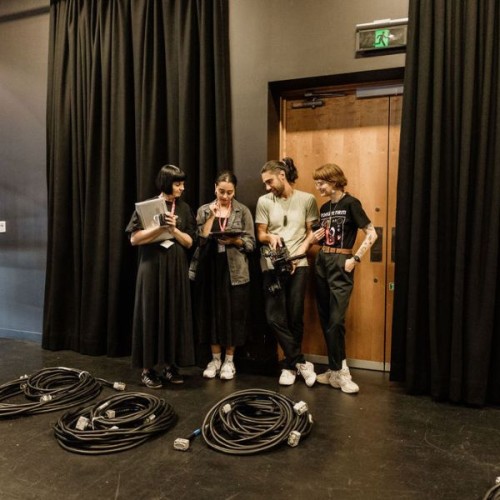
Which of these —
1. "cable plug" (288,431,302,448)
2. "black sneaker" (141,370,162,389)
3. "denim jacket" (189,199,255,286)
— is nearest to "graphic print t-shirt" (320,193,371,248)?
"denim jacket" (189,199,255,286)

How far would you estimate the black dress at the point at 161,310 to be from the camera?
278cm

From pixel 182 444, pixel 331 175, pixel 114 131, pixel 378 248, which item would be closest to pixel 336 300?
pixel 378 248

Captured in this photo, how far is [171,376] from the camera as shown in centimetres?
294

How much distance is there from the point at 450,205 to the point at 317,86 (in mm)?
1318

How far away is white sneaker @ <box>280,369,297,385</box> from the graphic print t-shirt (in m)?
0.90

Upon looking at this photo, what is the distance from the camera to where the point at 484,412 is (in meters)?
2.52

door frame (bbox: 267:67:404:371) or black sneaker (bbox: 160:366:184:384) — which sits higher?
door frame (bbox: 267:67:404:371)

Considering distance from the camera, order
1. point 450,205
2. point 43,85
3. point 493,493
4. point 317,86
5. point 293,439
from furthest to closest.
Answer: point 43,85, point 317,86, point 450,205, point 293,439, point 493,493

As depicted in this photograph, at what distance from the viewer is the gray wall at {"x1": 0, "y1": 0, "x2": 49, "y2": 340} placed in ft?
13.0

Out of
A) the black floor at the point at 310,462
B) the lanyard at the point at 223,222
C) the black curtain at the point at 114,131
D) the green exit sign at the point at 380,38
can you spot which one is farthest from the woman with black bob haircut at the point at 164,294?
the green exit sign at the point at 380,38

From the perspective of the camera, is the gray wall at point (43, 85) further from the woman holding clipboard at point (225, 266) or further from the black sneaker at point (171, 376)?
the black sneaker at point (171, 376)

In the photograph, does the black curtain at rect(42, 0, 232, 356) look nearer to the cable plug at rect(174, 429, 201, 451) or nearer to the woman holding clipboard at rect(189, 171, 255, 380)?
the woman holding clipboard at rect(189, 171, 255, 380)

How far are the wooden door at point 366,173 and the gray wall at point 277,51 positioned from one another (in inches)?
13.0

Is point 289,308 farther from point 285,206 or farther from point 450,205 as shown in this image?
point 450,205
